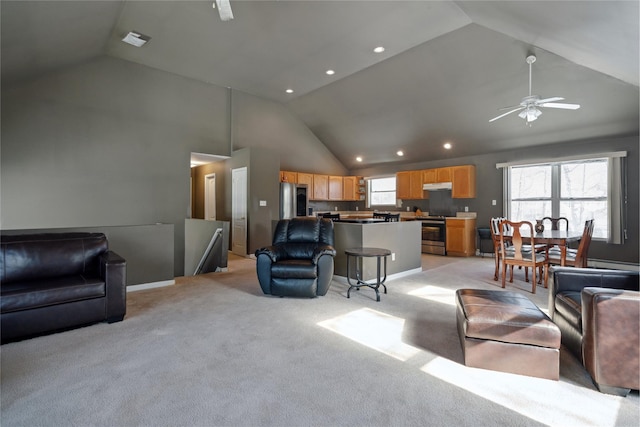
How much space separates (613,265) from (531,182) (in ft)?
7.09

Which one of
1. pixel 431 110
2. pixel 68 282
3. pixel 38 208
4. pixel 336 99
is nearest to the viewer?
pixel 68 282

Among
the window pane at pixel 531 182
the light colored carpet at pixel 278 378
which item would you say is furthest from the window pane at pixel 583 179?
the light colored carpet at pixel 278 378

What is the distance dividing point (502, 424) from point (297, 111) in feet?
26.0

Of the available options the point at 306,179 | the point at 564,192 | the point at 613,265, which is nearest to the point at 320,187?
the point at 306,179

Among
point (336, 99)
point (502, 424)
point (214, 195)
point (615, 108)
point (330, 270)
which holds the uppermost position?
point (336, 99)

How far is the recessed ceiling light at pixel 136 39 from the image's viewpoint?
4.74m

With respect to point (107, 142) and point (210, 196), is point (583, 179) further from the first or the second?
point (107, 142)

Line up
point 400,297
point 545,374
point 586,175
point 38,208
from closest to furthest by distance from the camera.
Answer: point 545,374, point 400,297, point 38,208, point 586,175

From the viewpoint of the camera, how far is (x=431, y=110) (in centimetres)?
668

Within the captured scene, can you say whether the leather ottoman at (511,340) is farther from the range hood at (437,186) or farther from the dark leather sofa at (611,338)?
the range hood at (437,186)

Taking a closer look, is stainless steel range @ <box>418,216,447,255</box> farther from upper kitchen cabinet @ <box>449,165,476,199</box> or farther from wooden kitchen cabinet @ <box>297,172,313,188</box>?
wooden kitchen cabinet @ <box>297,172,313,188</box>

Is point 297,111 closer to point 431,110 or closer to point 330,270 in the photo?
point 431,110

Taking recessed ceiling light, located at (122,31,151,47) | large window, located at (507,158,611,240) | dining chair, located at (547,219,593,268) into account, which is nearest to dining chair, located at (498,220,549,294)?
dining chair, located at (547,219,593,268)

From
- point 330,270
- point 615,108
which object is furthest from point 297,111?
point 615,108
